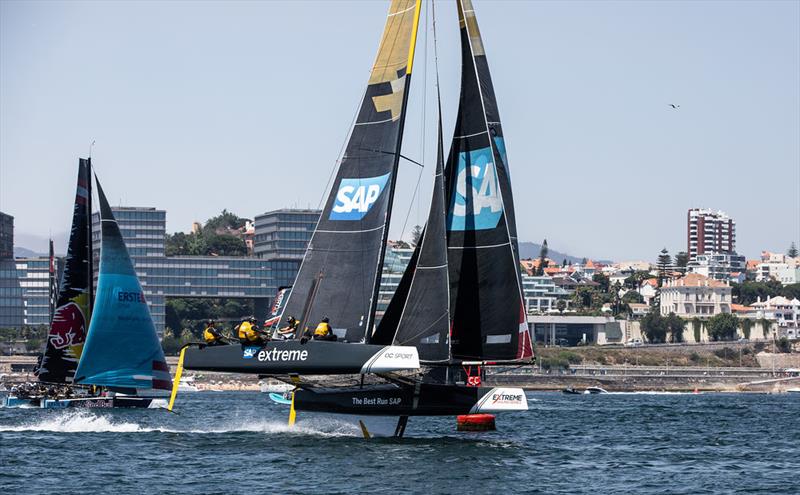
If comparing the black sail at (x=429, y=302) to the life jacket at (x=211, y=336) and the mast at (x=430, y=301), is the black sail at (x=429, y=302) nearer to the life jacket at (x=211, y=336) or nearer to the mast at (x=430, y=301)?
the mast at (x=430, y=301)

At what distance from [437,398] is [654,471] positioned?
603 centimetres

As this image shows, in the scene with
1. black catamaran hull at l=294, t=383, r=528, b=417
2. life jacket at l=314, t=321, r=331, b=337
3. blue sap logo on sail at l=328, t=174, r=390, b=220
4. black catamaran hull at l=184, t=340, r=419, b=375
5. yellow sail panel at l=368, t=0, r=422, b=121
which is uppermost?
yellow sail panel at l=368, t=0, r=422, b=121

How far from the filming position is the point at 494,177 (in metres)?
35.8

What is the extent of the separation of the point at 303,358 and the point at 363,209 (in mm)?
4372

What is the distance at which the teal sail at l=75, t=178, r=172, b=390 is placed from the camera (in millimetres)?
48875

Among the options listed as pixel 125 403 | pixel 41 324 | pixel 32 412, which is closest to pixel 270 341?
pixel 125 403

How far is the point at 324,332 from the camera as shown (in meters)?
33.4

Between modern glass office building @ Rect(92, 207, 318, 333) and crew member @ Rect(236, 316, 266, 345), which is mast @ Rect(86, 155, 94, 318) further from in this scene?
modern glass office building @ Rect(92, 207, 318, 333)

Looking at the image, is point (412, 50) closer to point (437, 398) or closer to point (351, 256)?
point (351, 256)

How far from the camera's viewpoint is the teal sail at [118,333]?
1924 inches

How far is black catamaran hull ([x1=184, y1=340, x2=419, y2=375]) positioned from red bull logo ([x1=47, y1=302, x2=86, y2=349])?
20218 mm

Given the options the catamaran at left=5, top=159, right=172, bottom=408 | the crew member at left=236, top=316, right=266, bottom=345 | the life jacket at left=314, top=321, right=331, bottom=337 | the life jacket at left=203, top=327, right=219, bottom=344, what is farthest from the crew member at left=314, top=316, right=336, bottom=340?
the catamaran at left=5, top=159, right=172, bottom=408

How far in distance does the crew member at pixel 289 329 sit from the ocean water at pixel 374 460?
2925 mm

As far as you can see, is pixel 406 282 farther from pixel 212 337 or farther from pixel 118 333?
pixel 118 333
